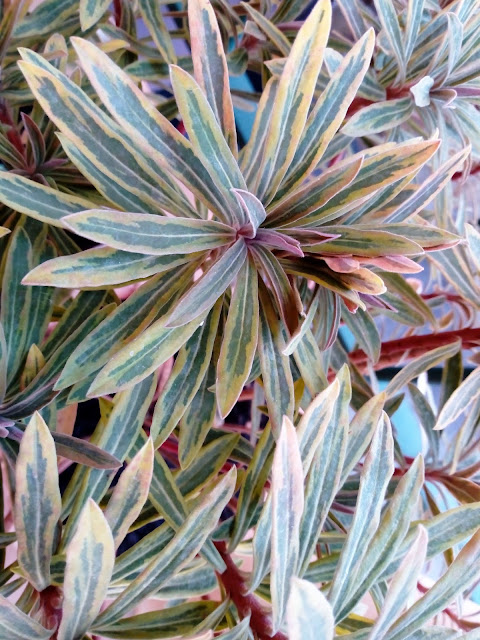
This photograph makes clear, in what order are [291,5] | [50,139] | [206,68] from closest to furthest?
[206,68], [50,139], [291,5]

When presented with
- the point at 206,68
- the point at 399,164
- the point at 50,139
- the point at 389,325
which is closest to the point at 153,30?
the point at 50,139

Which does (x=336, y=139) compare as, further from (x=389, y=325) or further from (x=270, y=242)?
(x=389, y=325)

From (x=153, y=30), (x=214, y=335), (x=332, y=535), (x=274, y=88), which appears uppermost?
(x=153, y=30)

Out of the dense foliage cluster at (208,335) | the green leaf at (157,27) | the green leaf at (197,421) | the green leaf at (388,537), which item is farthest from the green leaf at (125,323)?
the green leaf at (157,27)

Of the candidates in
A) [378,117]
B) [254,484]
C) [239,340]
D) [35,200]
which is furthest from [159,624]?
[378,117]

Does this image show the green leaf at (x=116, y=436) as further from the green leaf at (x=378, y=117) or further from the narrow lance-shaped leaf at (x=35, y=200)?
the green leaf at (x=378, y=117)

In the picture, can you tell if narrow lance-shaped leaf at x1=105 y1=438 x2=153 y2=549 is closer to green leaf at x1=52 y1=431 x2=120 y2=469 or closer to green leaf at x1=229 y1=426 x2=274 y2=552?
green leaf at x1=52 y1=431 x2=120 y2=469

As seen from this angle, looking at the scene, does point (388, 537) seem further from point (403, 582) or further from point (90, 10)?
point (90, 10)
